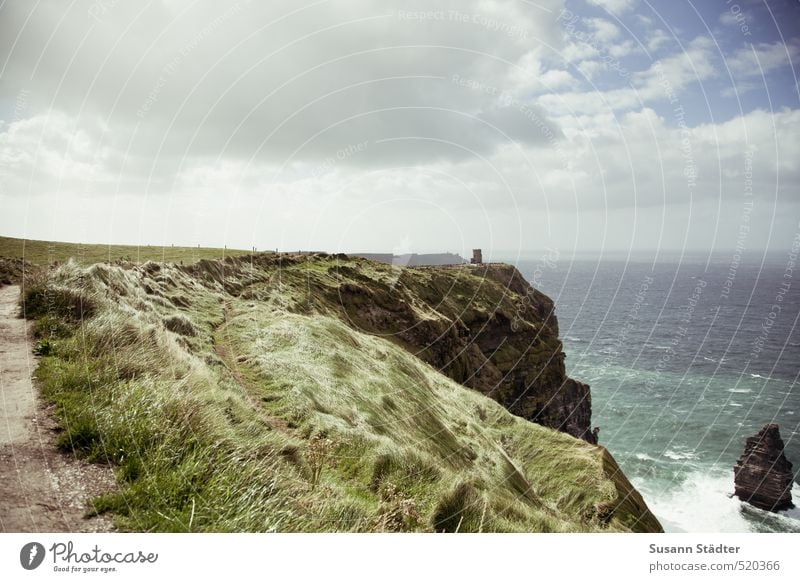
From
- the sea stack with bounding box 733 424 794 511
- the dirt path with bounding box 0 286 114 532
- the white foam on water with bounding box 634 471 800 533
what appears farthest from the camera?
the sea stack with bounding box 733 424 794 511

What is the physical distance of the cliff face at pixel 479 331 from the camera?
40906 mm

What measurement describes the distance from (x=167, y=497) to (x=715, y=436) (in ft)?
275

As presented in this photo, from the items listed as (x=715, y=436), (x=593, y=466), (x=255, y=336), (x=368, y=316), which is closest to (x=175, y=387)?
(x=255, y=336)

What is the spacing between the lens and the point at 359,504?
721cm

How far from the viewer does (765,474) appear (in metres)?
49.5

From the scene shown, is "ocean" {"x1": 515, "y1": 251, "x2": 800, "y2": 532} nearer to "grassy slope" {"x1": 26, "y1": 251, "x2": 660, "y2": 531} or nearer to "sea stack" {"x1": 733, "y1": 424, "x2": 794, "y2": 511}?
"sea stack" {"x1": 733, "y1": 424, "x2": 794, "y2": 511}

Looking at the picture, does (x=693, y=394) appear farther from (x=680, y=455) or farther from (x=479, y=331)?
(x=479, y=331)

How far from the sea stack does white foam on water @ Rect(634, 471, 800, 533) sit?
1181 millimetres

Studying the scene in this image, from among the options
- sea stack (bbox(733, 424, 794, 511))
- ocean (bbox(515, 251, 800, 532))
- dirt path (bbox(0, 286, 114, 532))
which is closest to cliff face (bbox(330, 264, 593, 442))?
ocean (bbox(515, 251, 800, 532))

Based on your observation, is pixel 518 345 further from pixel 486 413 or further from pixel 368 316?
pixel 486 413

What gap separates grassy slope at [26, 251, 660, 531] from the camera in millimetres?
5914
